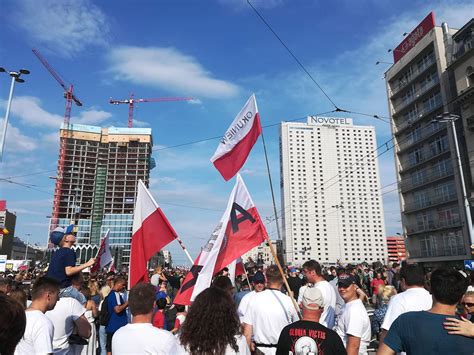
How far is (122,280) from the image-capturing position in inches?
315

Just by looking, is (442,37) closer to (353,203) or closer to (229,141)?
(229,141)

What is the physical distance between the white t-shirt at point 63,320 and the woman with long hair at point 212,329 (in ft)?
7.02

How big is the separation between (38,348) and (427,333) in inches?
133

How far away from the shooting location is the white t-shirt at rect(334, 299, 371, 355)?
14.4 ft

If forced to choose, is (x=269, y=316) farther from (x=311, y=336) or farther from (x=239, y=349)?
(x=239, y=349)

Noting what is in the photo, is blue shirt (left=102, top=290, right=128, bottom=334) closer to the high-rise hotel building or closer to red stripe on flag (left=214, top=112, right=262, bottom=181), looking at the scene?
red stripe on flag (left=214, top=112, right=262, bottom=181)

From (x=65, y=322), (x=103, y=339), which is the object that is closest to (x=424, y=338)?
(x=65, y=322)

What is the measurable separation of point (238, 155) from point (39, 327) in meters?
4.82

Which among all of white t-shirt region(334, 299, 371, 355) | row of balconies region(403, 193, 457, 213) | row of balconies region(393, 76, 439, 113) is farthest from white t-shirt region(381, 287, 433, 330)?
row of balconies region(393, 76, 439, 113)

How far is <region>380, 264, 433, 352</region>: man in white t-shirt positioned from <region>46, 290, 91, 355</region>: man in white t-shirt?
139 inches

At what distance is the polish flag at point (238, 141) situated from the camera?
7371 millimetres

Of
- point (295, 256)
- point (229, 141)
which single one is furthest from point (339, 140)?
point (229, 141)

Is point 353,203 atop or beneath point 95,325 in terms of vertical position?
atop

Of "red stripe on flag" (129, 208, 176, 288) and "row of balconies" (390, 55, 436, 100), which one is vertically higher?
"row of balconies" (390, 55, 436, 100)
